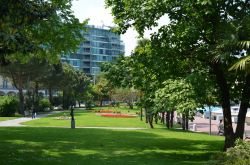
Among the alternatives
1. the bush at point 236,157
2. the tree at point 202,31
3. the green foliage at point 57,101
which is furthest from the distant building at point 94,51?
the bush at point 236,157

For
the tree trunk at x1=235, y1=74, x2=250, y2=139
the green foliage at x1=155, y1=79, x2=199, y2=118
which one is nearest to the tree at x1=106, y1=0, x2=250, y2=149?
the tree trunk at x1=235, y1=74, x2=250, y2=139

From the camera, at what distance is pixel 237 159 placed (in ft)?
33.3

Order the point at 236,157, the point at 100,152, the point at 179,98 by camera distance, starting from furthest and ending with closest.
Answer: the point at 100,152, the point at 179,98, the point at 236,157

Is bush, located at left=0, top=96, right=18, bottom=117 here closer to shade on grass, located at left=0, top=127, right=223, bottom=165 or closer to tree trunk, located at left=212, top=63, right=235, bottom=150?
shade on grass, located at left=0, top=127, right=223, bottom=165

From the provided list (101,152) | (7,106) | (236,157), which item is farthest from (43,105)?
(236,157)

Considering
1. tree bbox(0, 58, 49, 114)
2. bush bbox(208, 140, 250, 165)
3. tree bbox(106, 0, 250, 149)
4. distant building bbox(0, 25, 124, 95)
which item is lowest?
bush bbox(208, 140, 250, 165)

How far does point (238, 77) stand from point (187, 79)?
344cm

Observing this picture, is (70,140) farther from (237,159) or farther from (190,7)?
(237,159)

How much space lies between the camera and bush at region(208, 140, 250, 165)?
9.93 meters

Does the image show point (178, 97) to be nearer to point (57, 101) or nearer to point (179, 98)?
point (179, 98)

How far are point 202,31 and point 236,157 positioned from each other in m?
7.26

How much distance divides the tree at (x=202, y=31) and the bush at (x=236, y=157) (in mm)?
4338

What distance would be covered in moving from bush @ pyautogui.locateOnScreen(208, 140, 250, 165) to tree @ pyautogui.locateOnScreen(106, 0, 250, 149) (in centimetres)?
434

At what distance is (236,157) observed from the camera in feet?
34.6
